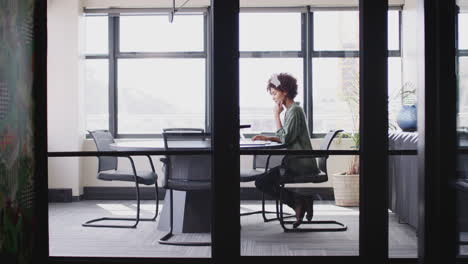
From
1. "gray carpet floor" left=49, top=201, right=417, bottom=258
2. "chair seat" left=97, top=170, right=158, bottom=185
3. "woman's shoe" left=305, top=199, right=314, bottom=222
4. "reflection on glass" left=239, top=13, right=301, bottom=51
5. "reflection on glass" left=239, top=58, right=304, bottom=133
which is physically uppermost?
"reflection on glass" left=239, top=13, right=301, bottom=51

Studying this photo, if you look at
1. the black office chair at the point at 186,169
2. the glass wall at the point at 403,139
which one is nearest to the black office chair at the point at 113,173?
the black office chair at the point at 186,169

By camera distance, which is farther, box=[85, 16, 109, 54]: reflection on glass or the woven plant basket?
box=[85, 16, 109, 54]: reflection on glass

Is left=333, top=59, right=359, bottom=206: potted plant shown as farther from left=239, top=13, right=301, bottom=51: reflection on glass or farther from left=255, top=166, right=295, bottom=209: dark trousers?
left=239, top=13, right=301, bottom=51: reflection on glass

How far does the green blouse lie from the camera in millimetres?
2957

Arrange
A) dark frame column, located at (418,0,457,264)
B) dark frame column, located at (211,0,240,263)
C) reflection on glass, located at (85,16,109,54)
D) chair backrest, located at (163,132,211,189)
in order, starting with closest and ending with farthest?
dark frame column, located at (418,0,457,264), dark frame column, located at (211,0,240,263), chair backrest, located at (163,132,211,189), reflection on glass, located at (85,16,109,54)

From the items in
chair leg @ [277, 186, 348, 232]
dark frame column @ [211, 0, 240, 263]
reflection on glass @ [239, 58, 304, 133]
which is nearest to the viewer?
dark frame column @ [211, 0, 240, 263]

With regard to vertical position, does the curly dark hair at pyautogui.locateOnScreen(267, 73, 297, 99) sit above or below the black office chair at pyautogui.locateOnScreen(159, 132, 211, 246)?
above

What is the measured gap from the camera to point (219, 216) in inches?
86.1

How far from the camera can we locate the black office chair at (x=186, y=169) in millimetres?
2721

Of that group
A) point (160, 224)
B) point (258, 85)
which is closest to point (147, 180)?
point (160, 224)

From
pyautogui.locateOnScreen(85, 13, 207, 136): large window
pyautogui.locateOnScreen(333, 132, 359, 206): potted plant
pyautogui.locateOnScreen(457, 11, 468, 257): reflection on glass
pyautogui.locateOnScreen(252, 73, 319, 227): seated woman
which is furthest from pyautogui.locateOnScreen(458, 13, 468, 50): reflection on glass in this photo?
pyautogui.locateOnScreen(85, 13, 207, 136): large window

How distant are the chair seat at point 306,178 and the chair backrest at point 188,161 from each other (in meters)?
0.47

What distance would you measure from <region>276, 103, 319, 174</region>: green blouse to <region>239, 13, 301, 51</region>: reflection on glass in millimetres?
389

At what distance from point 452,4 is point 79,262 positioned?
1637mm
